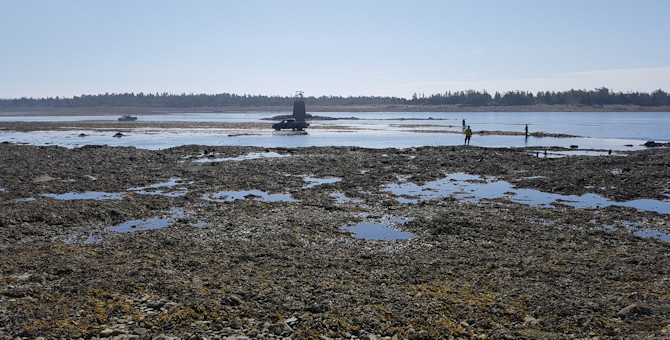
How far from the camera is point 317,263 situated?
1193 cm

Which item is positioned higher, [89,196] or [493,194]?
[89,196]

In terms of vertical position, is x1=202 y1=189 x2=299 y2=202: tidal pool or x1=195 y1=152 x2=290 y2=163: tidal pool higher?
x1=195 y1=152 x2=290 y2=163: tidal pool

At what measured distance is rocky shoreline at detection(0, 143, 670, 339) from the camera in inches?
333

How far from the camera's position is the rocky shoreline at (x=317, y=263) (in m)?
8.45

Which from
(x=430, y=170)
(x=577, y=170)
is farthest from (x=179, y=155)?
(x=577, y=170)

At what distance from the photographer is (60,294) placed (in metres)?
9.62

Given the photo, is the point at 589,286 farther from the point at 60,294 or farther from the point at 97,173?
the point at 97,173

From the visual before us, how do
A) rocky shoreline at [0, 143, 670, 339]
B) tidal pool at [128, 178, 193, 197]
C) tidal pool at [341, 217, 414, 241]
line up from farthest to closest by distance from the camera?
1. tidal pool at [128, 178, 193, 197]
2. tidal pool at [341, 217, 414, 241]
3. rocky shoreline at [0, 143, 670, 339]

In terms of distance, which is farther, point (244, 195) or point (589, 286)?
point (244, 195)

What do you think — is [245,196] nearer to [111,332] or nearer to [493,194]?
[493,194]

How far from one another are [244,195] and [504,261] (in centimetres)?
1311

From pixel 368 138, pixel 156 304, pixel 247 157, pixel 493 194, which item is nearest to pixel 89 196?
pixel 156 304

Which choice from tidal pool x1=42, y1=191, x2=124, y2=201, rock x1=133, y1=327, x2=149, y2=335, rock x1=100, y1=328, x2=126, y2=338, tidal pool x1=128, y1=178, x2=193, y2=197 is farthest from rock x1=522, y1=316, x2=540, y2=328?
tidal pool x1=42, y1=191, x2=124, y2=201

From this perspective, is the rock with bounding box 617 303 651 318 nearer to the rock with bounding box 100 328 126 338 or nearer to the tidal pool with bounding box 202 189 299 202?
the rock with bounding box 100 328 126 338
